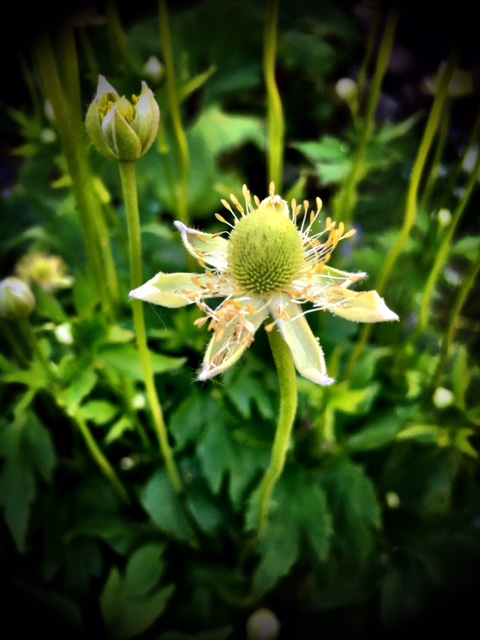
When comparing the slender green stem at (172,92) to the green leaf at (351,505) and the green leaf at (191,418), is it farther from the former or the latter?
the green leaf at (351,505)

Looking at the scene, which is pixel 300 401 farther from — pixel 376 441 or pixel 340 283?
pixel 340 283

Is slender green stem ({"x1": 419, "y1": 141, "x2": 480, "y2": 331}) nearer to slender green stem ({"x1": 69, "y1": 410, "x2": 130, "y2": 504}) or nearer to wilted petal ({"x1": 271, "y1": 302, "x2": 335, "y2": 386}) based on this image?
wilted petal ({"x1": 271, "y1": 302, "x2": 335, "y2": 386})

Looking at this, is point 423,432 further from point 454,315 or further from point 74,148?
point 74,148

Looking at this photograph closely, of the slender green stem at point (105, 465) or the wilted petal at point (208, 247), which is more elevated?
the wilted petal at point (208, 247)

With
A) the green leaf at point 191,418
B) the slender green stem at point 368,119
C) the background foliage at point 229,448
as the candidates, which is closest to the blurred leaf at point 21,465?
the background foliage at point 229,448

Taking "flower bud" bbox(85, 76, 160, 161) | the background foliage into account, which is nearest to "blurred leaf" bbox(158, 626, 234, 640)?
the background foliage

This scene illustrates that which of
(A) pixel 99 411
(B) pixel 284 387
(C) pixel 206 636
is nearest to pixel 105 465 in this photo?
(A) pixel 99 411

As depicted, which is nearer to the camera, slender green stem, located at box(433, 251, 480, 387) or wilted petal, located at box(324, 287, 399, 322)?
wilted petal, located at box(324, 287, 399, 322)
